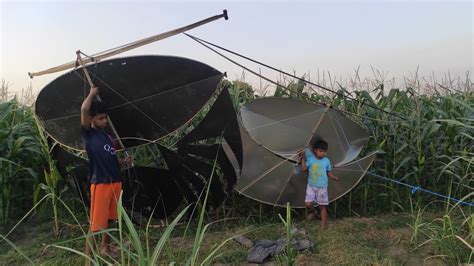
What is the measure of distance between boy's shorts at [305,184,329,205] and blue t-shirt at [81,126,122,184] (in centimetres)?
181

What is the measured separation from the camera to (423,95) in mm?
4684

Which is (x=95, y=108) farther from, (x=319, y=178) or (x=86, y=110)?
(x=319, y=178)

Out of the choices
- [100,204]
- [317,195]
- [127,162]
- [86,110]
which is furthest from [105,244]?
[317,195]

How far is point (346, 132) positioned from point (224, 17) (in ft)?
6.03

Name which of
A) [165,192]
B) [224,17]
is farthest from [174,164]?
[224,17]

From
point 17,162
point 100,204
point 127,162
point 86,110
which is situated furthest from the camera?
point 17,162

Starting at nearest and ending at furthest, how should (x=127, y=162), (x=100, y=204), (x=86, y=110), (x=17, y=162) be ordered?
1. (x=86, y=110)
2. (x=100, y=204)
3. (x=127, y=162)
4. (x=17, y=162)

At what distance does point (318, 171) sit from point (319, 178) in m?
Answer: 0.07

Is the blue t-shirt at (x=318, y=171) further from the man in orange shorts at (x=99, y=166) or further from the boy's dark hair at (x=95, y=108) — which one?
the boy's dark hair at (x=95, y=108)

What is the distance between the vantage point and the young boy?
377cm

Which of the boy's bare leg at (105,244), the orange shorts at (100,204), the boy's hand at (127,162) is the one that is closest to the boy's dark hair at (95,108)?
the orange shorts at (100,204)

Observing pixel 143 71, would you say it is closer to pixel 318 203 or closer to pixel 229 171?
pixel 229 171

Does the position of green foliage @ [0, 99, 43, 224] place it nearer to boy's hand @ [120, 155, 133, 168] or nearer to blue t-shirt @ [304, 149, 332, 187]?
boy's hand @ [120, 155, 133, 168]

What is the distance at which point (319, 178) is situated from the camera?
3783mm
